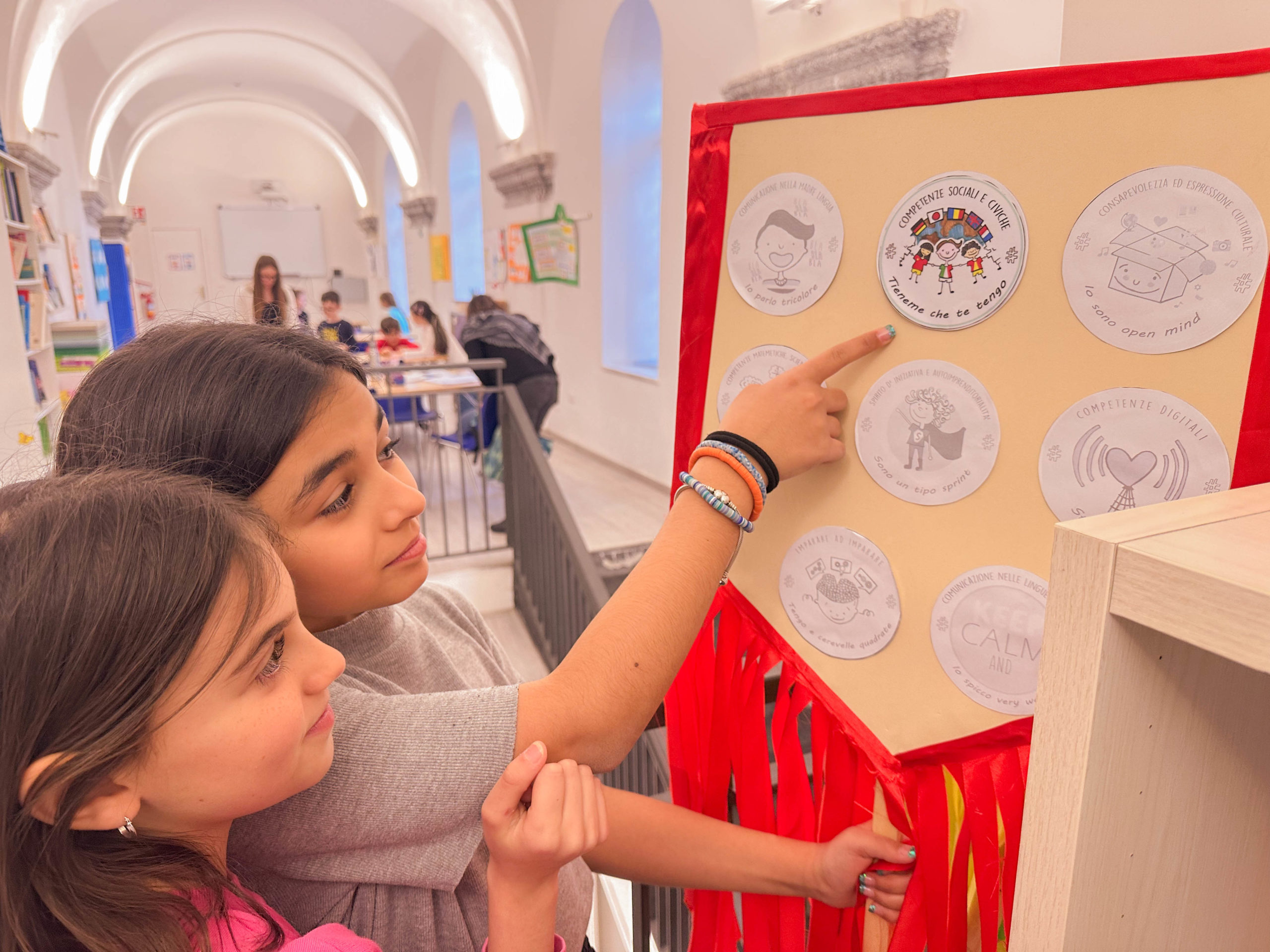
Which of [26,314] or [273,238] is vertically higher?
[273,238]

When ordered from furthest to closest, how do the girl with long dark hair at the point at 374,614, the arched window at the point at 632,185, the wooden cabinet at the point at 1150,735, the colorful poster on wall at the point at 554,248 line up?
the colorful poster on wall at the point at 554,248 → the arched window at the point at 632,185 → the girl with long dark hair at the point at 374,614 → the wooden cabinet at the point at 1150,735

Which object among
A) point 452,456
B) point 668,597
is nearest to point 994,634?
point 668,597

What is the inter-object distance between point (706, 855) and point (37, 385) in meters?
4.54

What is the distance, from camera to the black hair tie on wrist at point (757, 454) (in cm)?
69

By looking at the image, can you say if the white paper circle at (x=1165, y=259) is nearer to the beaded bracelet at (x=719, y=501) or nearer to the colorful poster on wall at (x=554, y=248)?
the beaded bracelet at (x=719, y=501)

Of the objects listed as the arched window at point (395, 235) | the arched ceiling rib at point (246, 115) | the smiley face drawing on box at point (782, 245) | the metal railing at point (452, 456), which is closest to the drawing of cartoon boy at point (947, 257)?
the smiley face drawing on box at point (782, 245)

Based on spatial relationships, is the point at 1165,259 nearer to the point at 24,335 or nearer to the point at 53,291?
the point at 24,335

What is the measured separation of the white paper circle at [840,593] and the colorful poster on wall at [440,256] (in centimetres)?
911

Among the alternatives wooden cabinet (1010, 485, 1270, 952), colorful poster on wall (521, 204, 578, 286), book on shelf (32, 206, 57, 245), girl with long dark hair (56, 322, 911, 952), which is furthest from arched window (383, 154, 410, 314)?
wooden cabinet (1010, 485, 1270, 952)

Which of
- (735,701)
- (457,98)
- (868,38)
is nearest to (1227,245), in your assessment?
(735,701)

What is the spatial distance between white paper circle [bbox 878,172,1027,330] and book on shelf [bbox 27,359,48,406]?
4412mm

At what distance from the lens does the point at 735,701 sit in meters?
0.83

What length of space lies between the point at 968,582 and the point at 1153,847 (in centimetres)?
28

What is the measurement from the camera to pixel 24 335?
3479 millimetres
